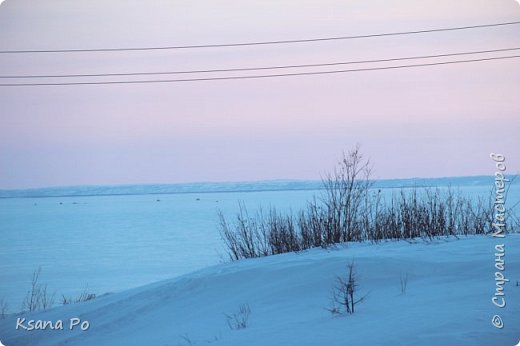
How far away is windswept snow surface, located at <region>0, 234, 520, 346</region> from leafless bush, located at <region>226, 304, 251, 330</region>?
4.1 inches

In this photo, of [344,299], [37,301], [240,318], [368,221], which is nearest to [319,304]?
[344,299]

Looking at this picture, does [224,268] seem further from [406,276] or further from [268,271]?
[406,276]

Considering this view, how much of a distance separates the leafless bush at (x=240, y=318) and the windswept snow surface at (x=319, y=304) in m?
0.10

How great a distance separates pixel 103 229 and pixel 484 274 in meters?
41.2

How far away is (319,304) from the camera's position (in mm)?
7656

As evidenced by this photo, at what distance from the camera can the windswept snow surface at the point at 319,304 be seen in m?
6.09

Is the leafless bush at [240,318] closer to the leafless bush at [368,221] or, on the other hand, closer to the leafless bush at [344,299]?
the leafless bush at [344,299]

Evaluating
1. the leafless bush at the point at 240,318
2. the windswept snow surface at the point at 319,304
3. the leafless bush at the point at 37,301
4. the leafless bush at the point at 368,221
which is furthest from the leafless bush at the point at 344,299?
the leafless bush at the point at 37,301

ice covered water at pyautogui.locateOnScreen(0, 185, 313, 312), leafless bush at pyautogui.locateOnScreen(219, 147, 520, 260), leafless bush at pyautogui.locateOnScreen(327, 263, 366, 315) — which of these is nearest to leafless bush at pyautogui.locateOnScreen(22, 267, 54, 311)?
ice covered water at pyautogui.locateOnScreen(0, 185, 313, 312)

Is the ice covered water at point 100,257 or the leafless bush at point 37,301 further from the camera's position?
the ice covered water at point 100,257

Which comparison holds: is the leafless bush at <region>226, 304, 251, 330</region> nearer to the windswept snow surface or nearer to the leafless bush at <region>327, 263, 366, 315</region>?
the windswept snow surface

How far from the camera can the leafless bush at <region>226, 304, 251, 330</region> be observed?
24.1 ft

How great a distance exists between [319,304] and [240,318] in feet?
3.24

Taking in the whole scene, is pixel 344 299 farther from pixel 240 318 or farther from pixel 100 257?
pixel 100 257
